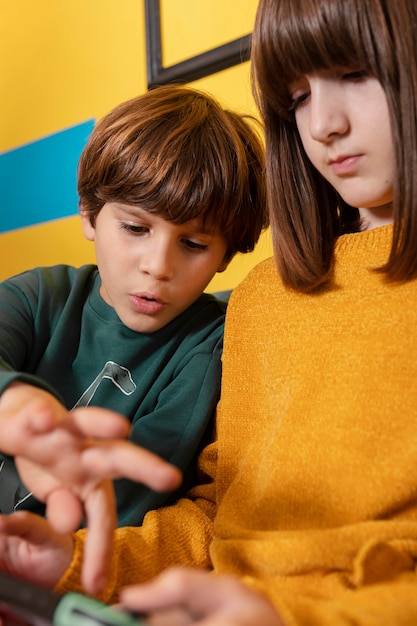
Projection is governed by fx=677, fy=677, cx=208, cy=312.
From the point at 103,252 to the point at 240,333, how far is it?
20 centimetres

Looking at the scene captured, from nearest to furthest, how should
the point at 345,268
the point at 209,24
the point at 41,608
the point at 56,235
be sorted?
the point at 41,608
the point at 345,268
the point at 209,24
the point at 56,235

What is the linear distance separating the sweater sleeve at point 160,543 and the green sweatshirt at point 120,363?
1.2 inches

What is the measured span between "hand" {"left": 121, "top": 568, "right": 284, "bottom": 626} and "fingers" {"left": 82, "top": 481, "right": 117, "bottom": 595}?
72 mm

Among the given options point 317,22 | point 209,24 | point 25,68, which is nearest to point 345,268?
point 317,22

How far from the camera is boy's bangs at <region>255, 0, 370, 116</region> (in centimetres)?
60

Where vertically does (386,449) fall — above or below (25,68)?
below

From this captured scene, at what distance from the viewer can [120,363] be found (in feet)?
2.78

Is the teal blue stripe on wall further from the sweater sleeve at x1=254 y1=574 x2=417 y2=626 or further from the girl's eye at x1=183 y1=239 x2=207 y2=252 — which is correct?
the sweater sleeve at x1=254 y1=574 x2=417 y2=626

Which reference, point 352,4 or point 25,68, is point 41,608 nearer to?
point 352,4

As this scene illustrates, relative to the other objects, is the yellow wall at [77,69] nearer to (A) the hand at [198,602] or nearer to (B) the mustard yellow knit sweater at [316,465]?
(B) the mustard yellow knit sweater at [316,465]

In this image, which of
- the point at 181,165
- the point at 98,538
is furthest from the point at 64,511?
the point at 181,165

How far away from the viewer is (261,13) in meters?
0.67

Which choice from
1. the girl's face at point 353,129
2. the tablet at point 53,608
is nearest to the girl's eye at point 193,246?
the girl's face at point 353,129

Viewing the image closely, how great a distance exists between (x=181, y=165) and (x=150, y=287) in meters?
0.15
